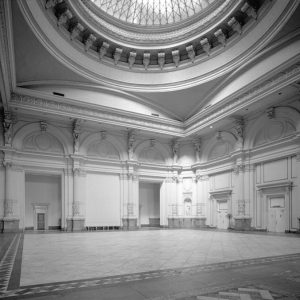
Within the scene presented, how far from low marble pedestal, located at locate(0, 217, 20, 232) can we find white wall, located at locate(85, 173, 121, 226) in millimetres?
4475

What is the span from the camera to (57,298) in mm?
4297

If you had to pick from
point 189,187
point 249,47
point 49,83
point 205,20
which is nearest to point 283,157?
point 249,47

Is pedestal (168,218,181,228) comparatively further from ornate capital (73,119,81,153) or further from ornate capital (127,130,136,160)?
ornate capital (73,119,81,153)

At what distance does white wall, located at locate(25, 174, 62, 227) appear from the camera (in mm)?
20922

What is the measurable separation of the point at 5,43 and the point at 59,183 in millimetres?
11948

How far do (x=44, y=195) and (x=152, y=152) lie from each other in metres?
8.52

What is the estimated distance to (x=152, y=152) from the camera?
78.4 ft

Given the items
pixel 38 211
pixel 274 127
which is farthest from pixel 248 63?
pixel 38 211

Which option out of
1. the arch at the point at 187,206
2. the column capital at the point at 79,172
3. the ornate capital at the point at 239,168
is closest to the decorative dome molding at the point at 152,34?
the column capital at the point at 79,172

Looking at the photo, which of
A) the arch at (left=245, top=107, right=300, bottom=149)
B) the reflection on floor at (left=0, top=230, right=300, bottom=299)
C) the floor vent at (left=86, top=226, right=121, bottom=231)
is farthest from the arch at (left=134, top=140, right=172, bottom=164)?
the reflection on floor at (left=0, top=230, right=300, bottom=299)

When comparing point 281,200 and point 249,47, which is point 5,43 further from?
point 281,200

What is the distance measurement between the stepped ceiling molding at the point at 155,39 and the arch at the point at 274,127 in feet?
13.2

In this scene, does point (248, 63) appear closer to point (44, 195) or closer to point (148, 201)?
point (148, 201)

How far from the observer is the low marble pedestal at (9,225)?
1744cm
